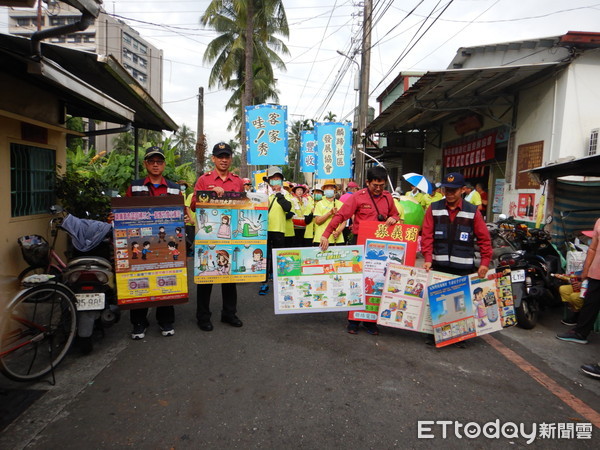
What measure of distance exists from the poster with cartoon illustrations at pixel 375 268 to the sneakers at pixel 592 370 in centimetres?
200

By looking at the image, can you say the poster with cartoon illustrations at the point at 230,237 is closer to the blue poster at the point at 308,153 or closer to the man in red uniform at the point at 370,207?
the man in red uniform at the point at 370,207

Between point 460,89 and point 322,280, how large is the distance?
694 cm

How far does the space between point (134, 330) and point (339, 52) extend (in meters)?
14.7

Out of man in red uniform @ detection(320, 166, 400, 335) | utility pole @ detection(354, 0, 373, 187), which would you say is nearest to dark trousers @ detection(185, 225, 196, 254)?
man in red uniform @ detection(320, 166, 400, 335)

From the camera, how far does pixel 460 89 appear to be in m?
9.00

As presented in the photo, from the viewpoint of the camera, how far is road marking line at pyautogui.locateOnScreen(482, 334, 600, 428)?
3.00 metres

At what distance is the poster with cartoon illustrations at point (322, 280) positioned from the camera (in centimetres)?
445

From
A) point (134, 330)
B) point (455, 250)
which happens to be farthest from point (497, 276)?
point (134, 330)

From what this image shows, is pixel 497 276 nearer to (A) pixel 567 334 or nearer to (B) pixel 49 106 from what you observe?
(A) pixel 567 334

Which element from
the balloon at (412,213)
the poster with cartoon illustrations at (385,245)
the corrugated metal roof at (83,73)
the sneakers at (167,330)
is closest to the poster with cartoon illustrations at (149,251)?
the sneakers at (167,330)

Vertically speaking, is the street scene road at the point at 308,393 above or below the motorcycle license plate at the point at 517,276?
below

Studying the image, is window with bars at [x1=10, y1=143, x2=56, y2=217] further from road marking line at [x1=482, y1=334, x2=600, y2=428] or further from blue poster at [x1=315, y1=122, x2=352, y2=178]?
blue poster at [x1=315, y1=122, x2=352, y2=178]

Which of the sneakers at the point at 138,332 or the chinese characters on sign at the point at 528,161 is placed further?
the chinese characters on sign at the point at 528,161

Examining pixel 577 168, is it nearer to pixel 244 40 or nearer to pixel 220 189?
pixel 220 189
